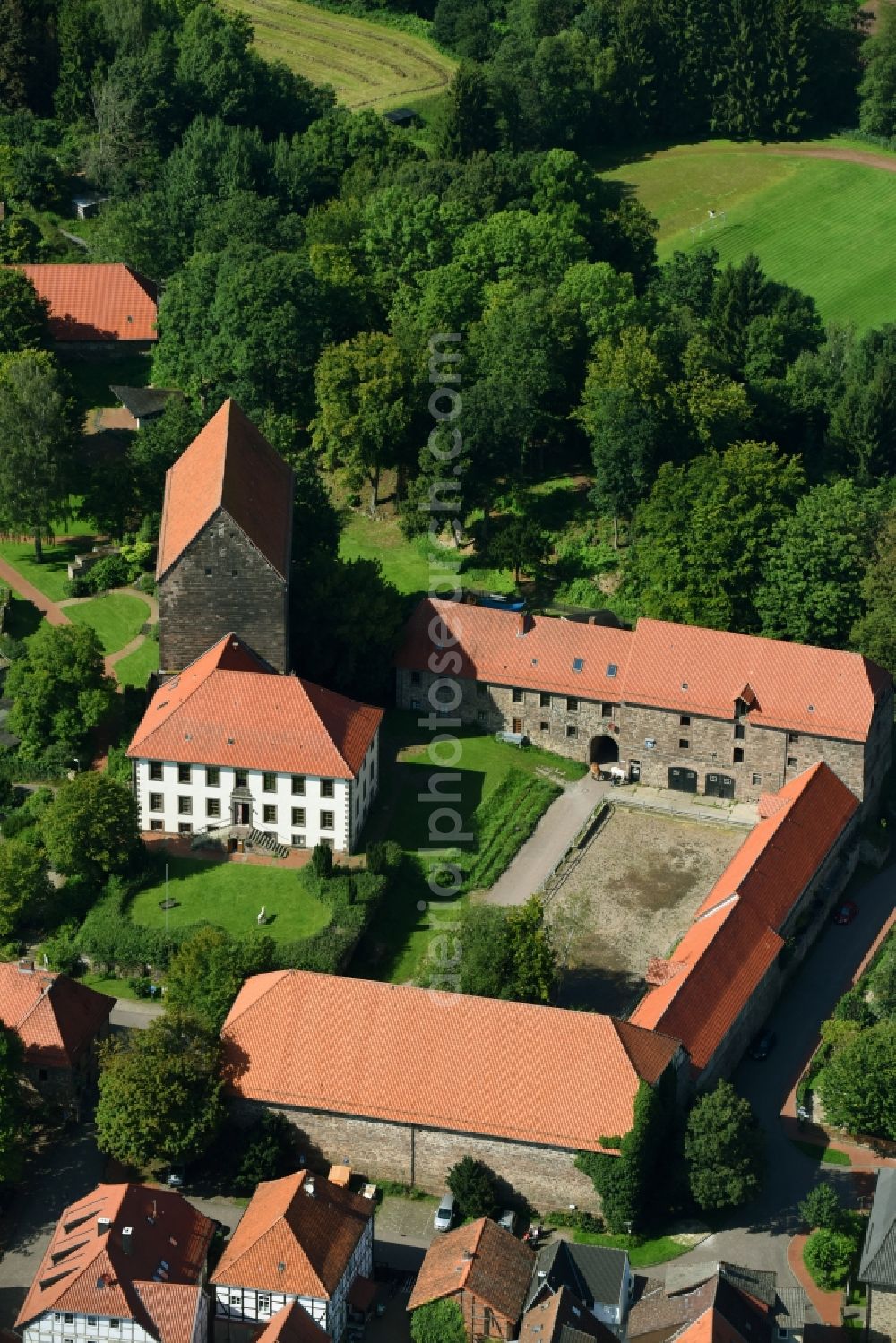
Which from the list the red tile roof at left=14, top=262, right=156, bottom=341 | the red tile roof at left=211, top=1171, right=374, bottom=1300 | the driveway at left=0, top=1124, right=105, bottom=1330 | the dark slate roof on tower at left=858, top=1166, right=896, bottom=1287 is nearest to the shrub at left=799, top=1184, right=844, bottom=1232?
the dark slate roof on tower at left=858, top=1166, right=896, bottom=1287

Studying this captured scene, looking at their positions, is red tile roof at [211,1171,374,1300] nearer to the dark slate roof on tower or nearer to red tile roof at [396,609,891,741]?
the dark slate roof on tower

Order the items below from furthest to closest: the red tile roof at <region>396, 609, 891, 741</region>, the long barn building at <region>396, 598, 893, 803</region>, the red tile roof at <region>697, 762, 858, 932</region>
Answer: the long barn building at <region>396, 598, 893, 803</region>
the red tile roof at <region>396, 609, 891, 741</region>
the red tile roof at <region>697, 762, 858, 932</region>

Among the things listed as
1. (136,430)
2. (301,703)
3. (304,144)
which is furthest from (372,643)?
(304,144)

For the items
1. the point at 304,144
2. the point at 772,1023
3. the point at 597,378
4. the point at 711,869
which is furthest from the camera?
the point at 304,144

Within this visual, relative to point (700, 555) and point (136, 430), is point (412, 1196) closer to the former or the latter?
point (700, 555)

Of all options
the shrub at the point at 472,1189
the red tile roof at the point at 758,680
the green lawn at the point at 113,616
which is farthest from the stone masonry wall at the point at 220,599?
the shrub at the point at 472,1189

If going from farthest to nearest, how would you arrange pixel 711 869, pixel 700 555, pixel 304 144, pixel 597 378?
pixel 304 144
pixel 597 378
pixel 700 555
pixel 711 869

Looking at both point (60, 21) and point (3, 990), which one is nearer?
point (3, 990)

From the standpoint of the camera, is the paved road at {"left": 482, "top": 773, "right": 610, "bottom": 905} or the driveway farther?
the paved road at {"left": 482, "top": 773, "right": 610, "bottom": 905}
